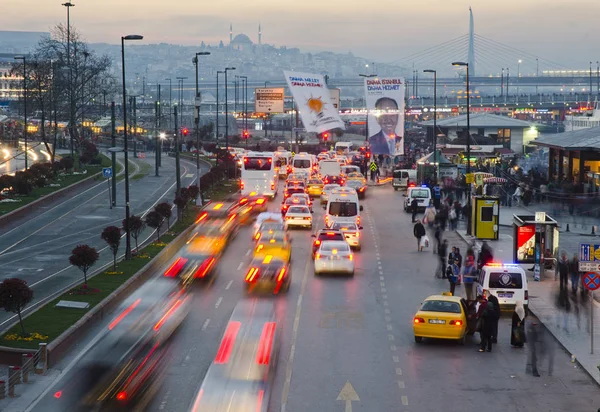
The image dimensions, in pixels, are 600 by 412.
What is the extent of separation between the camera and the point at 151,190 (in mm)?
74125

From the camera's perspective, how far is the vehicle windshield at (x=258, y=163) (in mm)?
67000

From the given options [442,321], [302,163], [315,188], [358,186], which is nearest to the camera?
[442,321]

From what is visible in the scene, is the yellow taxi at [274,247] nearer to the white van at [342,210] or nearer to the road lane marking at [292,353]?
the road lane marking at [292,353]

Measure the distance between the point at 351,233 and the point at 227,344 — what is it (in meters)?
23.9

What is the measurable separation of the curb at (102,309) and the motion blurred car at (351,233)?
714cm

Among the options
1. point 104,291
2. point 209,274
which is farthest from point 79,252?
point 209,274

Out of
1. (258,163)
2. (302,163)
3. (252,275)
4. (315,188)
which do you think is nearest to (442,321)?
(252,275)

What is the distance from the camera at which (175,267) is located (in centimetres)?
3666

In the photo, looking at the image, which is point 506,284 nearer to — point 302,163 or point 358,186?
point 358,186

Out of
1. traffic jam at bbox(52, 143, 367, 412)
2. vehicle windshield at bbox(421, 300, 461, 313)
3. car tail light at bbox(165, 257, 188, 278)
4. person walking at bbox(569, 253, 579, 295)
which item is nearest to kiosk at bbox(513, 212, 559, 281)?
person walking at bbox(569, 253, 579, 295)

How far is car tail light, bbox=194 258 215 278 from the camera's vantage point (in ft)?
119

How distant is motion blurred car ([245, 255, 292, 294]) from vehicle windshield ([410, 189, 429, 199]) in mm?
26012

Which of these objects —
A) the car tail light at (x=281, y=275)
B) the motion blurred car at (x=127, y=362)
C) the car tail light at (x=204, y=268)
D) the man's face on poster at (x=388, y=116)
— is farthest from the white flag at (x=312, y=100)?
the motion blurred car at (x=127, y=362)

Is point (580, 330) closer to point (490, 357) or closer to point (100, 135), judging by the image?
point (490, 357)
